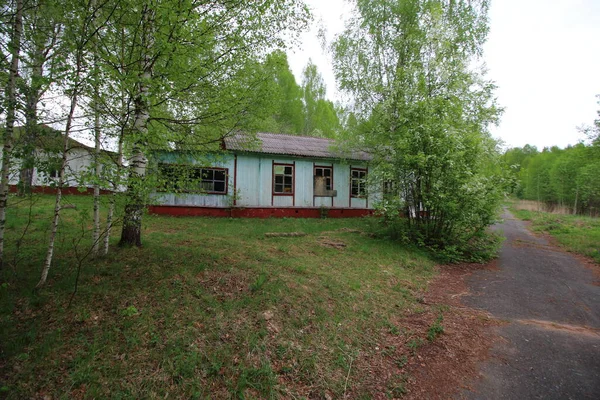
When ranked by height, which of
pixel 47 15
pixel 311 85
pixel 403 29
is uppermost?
pixel 311 85

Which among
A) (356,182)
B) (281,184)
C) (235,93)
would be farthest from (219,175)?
(235,93)

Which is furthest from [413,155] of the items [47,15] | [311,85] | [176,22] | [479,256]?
[311,85]

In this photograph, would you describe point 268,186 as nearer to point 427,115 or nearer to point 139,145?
point 427,115

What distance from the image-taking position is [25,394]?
237 cm

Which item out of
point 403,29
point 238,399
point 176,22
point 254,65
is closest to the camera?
point 238,399

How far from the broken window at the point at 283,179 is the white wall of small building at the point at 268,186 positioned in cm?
17

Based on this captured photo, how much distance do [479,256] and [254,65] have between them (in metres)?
8.63

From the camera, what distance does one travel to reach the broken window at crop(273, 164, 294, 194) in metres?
13.8

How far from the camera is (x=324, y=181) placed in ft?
48.9

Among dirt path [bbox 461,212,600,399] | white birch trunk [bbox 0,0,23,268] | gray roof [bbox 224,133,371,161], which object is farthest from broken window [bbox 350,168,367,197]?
white birch trunk [bbox 0,0,23,268]

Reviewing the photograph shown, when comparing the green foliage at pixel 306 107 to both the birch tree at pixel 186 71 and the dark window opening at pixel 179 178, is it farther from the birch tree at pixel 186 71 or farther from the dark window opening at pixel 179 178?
the dark window opening at pixel 179 178

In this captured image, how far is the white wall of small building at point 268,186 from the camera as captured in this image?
12.7 m

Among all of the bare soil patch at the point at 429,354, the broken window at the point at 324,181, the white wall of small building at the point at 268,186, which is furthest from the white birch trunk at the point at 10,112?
the broken window at the point at 324,181

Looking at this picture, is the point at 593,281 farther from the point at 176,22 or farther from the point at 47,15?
the point at 47,15
